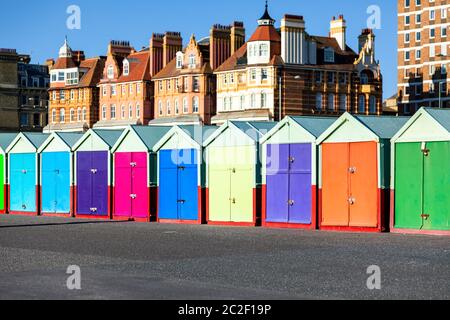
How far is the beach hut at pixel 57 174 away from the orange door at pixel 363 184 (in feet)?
50.9

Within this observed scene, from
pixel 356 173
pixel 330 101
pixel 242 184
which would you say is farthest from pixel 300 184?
pixel 330 101

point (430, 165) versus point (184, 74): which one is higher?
point (184, 74)

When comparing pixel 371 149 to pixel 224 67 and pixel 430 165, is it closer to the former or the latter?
pixel 430 165

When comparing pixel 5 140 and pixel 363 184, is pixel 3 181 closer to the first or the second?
pixel 5 140

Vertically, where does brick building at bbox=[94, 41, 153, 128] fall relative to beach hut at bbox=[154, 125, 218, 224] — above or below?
above

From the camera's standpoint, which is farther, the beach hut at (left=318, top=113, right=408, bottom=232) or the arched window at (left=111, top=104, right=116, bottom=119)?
the arched window at (left=111, top=104, right=116, bottom=119)

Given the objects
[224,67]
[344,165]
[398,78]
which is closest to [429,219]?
[344,165]

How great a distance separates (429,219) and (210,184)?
994 centimetres

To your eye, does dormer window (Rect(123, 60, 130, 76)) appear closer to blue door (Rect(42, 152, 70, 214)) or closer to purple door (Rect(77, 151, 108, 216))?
blue door (Rect(42, 152, 70, 214))

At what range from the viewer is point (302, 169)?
30469 millimetres

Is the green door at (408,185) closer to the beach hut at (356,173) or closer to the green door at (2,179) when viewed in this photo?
the beach hut at (356,173)

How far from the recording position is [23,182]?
141ft

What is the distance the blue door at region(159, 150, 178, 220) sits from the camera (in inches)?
1383

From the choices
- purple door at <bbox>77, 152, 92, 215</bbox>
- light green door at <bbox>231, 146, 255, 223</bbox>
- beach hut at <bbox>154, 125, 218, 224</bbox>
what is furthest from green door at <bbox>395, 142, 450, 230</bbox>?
purple door at <bbox>77, 152, 92, 215</bbox>
